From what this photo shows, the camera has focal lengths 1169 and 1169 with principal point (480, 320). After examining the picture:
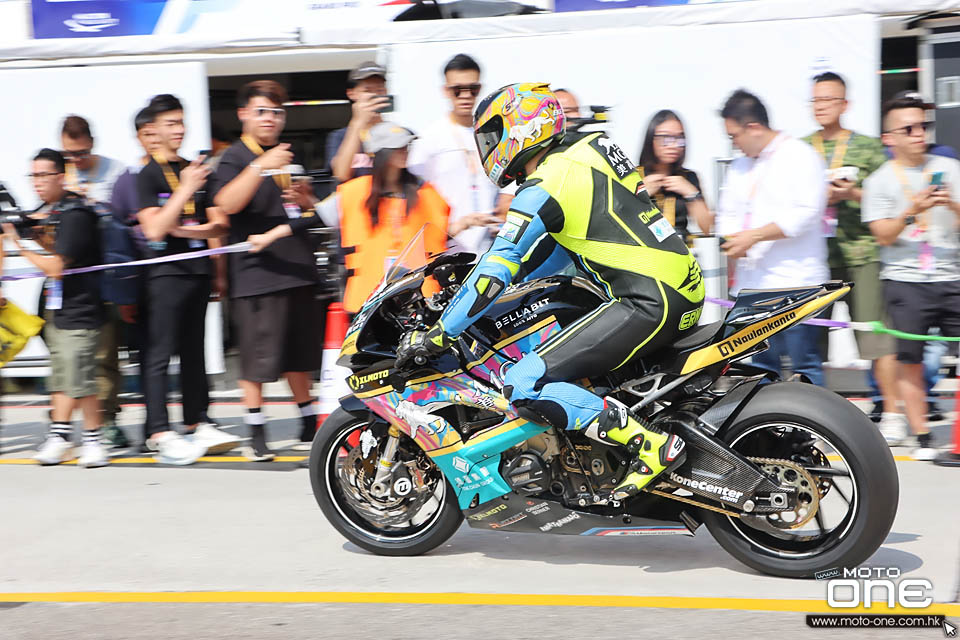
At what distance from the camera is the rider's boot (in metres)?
4.58

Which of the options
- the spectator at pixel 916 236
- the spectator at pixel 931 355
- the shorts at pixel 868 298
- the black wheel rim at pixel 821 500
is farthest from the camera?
the shorts at pixel 868 298

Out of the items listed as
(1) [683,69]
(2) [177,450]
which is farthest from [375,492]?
(1) [683,69]

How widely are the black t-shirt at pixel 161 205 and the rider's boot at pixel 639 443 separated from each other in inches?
142

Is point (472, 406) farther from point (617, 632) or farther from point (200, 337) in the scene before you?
point (200, 337)

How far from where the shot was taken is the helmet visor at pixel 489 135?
4.77 meters

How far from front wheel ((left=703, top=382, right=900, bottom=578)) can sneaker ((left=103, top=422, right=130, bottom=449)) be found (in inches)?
182

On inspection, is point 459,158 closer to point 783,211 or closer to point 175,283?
point 175,283

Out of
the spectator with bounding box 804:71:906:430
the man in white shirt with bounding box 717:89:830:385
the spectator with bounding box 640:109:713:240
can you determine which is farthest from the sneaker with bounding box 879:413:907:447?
the spectator with bounding box 640:109:713:240

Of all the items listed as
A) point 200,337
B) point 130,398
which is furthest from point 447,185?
point 130,398

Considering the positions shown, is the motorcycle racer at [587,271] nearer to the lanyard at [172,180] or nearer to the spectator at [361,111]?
the spectator at [361,111]

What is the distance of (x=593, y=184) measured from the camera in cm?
463

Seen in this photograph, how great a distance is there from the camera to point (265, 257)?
7227mm

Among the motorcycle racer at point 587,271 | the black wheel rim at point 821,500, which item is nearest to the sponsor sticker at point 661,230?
the motorcycle racer at point 587,271

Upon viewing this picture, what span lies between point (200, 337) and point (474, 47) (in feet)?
10.8
